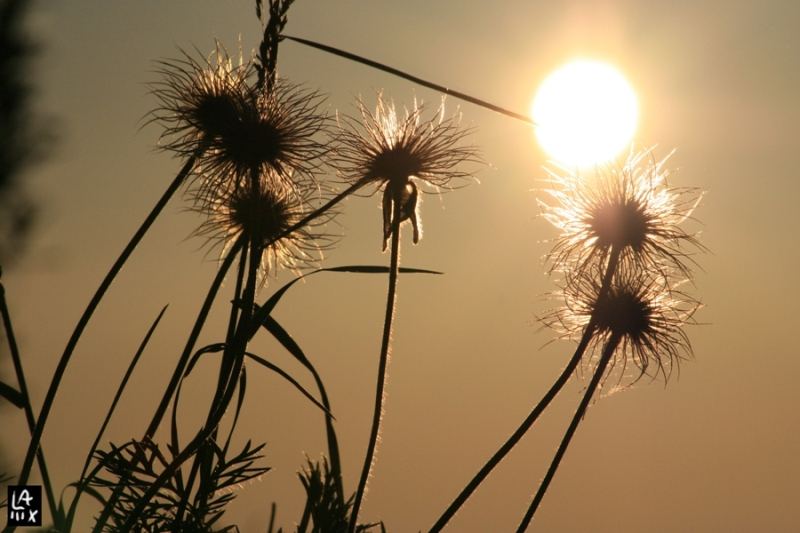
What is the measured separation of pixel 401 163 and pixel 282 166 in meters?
0.50

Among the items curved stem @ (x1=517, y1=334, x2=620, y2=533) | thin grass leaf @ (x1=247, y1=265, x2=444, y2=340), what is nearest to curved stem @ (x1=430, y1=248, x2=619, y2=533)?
curved stem @ (x1=517, y1=334, x2=620, y2=533)

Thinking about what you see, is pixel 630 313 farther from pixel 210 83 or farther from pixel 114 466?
pixel 114 466

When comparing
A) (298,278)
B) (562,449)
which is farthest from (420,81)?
(562,449)

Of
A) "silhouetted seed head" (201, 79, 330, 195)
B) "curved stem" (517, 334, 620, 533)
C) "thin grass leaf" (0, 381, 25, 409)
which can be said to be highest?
"silhouetted seed head" (201, 79, 330, 195)

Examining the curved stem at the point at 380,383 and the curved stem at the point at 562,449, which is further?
Result: the curved stem at the point at 562,449

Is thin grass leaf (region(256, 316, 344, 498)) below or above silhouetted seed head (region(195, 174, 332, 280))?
below

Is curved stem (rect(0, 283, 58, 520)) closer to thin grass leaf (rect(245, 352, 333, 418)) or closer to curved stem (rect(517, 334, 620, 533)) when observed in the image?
thin grass leaf (rect(245, 352, 333, 418))

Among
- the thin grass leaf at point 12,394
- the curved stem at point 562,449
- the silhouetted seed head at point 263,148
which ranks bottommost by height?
the curved stem at point 562,449

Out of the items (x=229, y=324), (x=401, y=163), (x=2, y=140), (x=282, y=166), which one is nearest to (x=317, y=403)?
(x=229, y=324)

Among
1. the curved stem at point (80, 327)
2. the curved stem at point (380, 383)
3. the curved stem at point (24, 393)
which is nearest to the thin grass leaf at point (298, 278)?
the curved stem at point (380, 383)

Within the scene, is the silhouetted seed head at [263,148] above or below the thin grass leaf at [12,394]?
above

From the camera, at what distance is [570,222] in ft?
14.8

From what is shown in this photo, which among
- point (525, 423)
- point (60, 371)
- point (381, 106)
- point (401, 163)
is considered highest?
point (381, 106)

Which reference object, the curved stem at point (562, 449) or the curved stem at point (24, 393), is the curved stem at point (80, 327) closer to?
the curved stem at point (24, 393)
